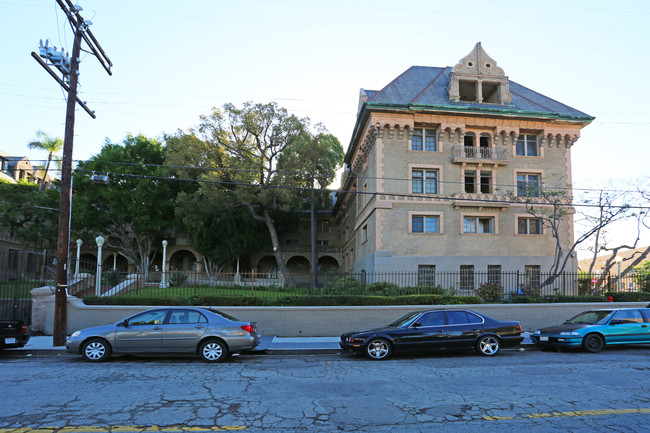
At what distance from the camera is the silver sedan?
11430 mm

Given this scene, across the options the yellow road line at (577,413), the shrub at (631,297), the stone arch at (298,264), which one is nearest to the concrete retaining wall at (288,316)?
the shrub at (631,297)

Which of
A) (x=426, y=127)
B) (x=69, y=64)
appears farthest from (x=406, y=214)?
(x=69, y=64)

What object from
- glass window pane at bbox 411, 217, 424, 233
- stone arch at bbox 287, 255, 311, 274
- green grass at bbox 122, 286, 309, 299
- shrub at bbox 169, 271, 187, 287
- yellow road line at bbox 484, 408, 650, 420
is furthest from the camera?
stone arch at bbox 287, 255, 311, 274

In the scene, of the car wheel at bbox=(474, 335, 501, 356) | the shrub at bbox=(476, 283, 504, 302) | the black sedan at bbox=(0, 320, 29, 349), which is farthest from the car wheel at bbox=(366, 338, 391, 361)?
the shrub at bbox=(476, 283, 504, 302)

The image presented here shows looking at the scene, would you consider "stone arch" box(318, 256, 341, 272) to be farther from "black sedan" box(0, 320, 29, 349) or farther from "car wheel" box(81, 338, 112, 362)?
"car wheel" box(81, 338, 112, 362)

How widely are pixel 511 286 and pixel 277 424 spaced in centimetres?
2128

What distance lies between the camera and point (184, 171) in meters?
35.9

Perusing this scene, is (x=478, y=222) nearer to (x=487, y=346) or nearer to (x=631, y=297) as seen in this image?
(x=631, y=297)

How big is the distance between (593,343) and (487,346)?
144 inches

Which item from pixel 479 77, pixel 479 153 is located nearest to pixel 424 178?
pixel 479 153

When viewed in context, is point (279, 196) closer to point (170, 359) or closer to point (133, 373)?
point (170, 359)

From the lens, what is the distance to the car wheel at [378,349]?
1181 cm

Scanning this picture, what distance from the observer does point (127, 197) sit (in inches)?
1603

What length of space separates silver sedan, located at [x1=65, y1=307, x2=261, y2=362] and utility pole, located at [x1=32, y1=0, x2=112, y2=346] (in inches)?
142
